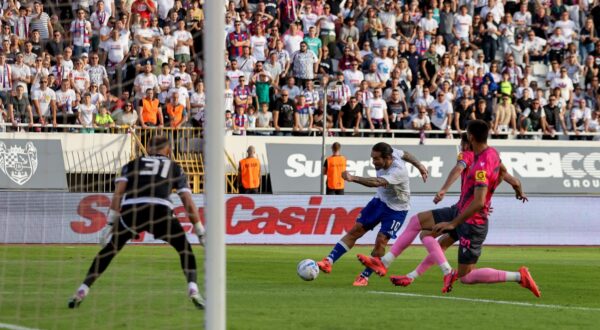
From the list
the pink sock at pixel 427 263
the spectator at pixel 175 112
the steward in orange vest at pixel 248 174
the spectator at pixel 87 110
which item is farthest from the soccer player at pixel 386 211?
the steward in orange vest at pixel 248 174

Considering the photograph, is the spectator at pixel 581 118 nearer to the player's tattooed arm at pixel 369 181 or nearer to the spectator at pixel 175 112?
the spectator at pixel 175 112

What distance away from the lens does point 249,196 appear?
2686 centimetres

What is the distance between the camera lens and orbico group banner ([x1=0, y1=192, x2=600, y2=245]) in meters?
22.9

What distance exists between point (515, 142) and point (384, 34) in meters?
4.52

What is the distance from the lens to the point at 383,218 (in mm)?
16188

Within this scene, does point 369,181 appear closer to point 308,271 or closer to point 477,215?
point 308,271

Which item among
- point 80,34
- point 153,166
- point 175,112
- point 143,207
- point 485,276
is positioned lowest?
point 485,276

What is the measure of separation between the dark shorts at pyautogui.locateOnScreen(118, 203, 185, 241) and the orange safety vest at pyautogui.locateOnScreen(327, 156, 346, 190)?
16156 mm

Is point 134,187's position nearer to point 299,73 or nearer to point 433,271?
point 433,271

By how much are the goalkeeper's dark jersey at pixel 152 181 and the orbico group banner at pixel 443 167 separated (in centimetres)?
1645

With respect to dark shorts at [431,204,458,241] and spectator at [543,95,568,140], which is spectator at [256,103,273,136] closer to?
spectator at [543,95,568,140]

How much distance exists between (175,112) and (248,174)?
994cm

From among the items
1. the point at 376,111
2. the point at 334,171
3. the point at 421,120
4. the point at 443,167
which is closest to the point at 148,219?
the point at 334,171

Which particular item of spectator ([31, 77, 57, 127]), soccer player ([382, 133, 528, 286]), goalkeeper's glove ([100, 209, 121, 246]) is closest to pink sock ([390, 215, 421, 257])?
soccer player ([382, 133, 528, 286])
